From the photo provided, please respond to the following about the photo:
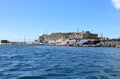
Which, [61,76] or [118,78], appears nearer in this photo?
[118,78]

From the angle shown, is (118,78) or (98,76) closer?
(118,78)

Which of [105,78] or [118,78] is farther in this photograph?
[105,78]

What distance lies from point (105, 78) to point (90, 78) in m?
1.00

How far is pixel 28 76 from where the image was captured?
832 inches

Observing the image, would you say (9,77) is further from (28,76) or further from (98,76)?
(98,76)

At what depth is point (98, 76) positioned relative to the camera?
21297mm

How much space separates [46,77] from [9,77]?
245cm

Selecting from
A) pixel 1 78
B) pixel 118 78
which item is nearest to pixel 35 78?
pixel 1 78

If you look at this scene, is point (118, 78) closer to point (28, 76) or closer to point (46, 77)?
point (46, 77)

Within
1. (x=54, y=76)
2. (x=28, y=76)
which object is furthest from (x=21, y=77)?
(x=54, y=76)

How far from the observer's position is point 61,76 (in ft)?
68.6

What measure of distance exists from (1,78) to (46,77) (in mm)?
2942

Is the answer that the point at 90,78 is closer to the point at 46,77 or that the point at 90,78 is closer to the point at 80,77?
the point at 80,77

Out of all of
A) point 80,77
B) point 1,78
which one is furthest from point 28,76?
point 80,77
